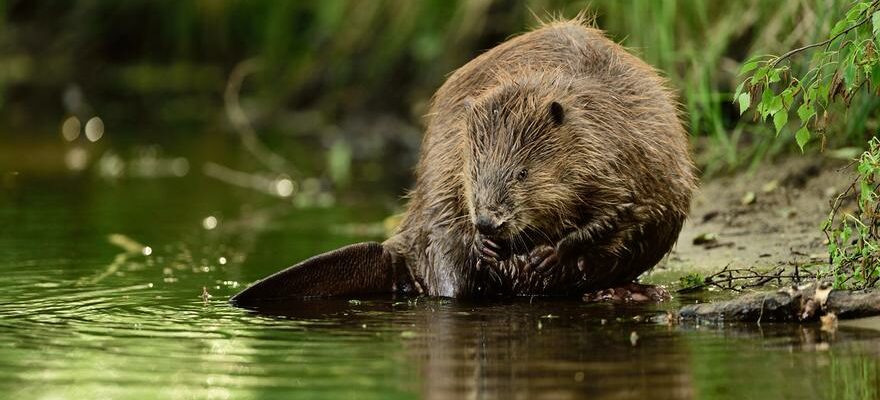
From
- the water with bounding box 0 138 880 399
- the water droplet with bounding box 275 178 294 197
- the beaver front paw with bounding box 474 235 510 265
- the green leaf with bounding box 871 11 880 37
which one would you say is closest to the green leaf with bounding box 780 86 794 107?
the green leaf with bounding box 871 11 880 37

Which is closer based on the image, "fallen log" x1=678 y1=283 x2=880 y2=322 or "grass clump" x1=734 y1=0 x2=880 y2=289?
"fallen log" x1=678 y1=283 x2=880 y2=322

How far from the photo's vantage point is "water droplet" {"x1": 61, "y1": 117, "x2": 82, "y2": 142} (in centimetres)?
1260

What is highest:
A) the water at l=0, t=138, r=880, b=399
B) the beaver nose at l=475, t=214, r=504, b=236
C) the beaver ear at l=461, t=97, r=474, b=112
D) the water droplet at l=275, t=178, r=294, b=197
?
the water droplet at l=275, t=178, r=294, b=197

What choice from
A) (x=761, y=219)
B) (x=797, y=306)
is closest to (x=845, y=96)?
(x=797, y=306)

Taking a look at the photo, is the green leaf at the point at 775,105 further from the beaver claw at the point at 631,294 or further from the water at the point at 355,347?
the beaver claw at the point at 631,294

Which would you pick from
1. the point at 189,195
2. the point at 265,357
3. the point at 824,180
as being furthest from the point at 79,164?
the point at 265,357

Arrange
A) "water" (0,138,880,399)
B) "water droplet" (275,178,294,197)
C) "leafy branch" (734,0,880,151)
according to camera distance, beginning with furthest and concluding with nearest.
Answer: "water droplet" (275,178,294,197) → "leafy branch" (734,0,880,151) → "water" (0,138,880,399)

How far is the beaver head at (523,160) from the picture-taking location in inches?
174

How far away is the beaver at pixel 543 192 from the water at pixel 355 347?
150 millimetres

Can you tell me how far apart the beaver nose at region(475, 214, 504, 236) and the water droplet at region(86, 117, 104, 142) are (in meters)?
8.60

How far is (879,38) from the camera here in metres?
3.89

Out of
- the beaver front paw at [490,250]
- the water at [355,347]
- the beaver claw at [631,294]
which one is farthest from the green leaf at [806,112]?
the beaver front paw at [490,250]

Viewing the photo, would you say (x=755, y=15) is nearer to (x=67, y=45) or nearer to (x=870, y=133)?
(x=870, y=133)

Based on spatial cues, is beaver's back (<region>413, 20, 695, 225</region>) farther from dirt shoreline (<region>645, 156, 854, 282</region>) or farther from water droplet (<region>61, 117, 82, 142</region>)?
water droplet (<region>61, 117, 82, 142</region>)
